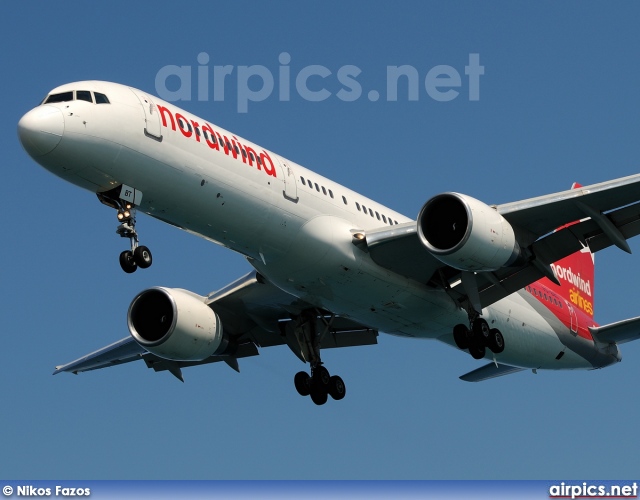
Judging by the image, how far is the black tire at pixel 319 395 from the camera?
37.2 metres

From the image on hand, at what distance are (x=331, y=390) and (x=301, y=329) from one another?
82.0 inches

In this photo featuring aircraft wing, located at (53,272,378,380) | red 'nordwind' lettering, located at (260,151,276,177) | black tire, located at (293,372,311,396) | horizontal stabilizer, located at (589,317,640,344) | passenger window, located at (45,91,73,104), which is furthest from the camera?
horizontal stabilizer, located at (589,317,640,344)

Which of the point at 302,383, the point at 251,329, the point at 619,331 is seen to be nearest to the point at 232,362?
the point at 251,329

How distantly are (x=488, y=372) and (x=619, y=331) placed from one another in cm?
449

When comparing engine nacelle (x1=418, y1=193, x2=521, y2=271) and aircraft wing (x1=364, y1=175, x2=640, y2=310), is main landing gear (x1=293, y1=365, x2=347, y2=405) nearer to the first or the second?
aircraft wing (x1=364, y1=175, x2=640, y2=310)

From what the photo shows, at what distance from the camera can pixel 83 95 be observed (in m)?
29.8

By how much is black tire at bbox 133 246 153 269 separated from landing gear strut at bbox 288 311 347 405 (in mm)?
8540

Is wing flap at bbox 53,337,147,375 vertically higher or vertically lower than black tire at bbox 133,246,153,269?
higher

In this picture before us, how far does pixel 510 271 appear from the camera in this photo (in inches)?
1378

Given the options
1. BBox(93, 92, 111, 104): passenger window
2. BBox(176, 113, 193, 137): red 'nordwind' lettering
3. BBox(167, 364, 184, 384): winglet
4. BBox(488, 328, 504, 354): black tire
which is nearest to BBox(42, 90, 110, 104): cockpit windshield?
BBox(93, 92, 111, 104): passenger window

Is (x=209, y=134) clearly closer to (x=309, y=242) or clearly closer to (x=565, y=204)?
(x=309, y=242)

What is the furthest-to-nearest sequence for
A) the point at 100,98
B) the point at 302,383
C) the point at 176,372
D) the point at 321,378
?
1. the point at 176,372
2. the point at 302,383
3. the point at 321,378
4. the point at 100,98

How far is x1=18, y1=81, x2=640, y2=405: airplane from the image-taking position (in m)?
29.7

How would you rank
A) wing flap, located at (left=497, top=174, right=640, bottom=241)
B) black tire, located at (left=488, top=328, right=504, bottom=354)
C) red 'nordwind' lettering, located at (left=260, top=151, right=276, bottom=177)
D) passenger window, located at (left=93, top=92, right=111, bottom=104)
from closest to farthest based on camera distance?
passenger window, located at (left=93, top=92, right=111, bottom=104) → wing flap, located at (left=497, top=174, right=640, bottom=241) → red 'nordwind' lettering, located at (left=260, top=151, right=276, bottom=177) → black tire, located at (left=488, top=328, right=504, bottom=354)
